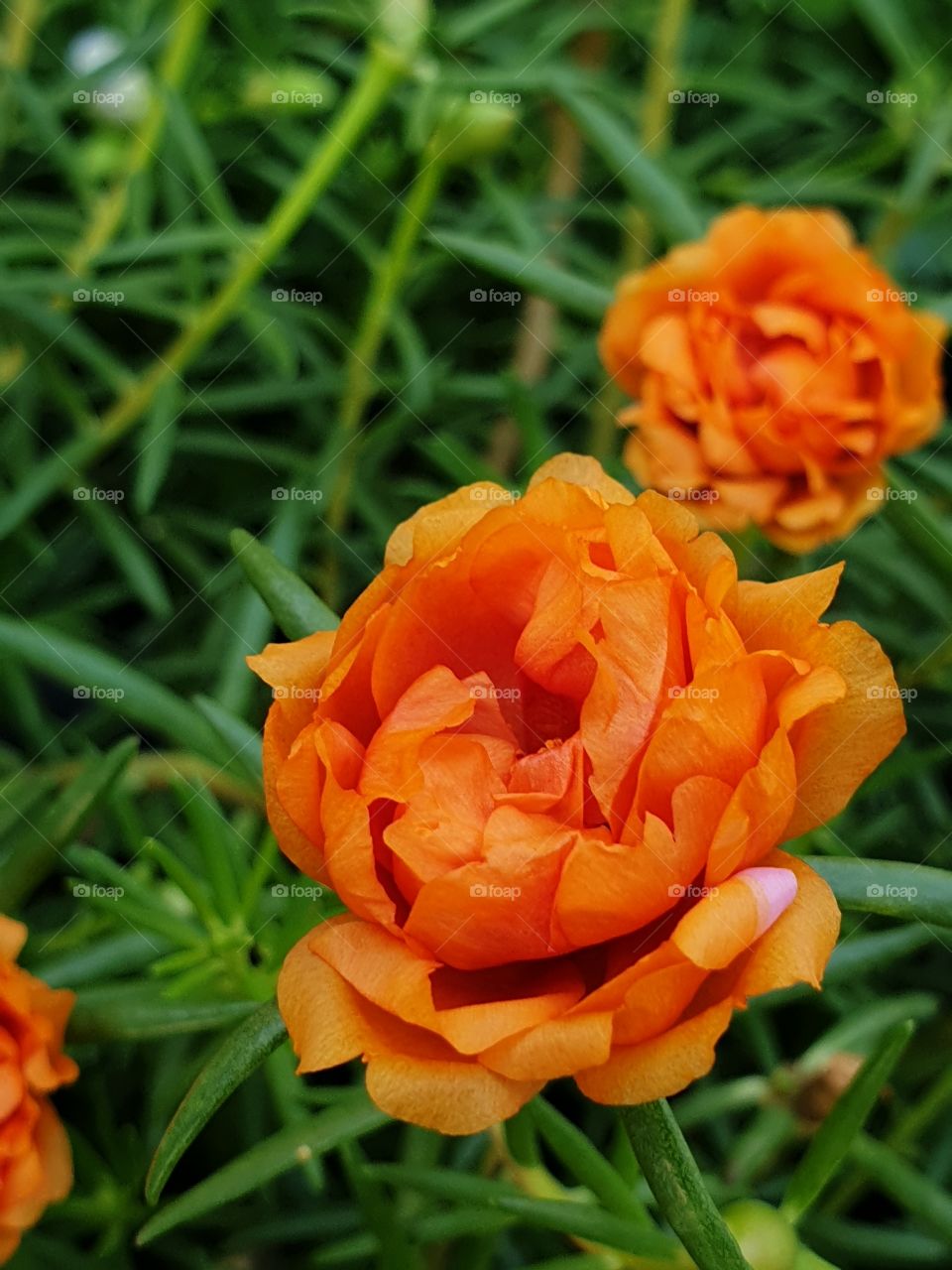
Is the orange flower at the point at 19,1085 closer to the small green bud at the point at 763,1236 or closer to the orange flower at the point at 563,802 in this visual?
the orange flower at the point at 563,802

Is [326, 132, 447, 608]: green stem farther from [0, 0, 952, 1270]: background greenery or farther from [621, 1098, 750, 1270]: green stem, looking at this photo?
[621, 1098, 750, 1270]: green stem

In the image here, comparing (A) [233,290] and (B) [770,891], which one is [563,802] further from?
(A) [233,290]

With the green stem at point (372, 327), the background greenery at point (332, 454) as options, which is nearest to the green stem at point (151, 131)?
the background greenery at point (332, 454)

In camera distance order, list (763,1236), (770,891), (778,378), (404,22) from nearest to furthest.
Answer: (770,891) < (763,1236) < (778,378) < (404,22)

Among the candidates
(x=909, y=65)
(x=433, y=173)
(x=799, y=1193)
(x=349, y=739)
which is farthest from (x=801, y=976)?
(x=909, y=65)

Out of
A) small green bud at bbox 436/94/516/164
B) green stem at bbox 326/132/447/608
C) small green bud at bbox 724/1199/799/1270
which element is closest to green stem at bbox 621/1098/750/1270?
small green bud at bbox 724/1199/799/1270

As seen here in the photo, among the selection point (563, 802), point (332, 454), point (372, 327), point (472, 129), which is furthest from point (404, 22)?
point (563, 802)
